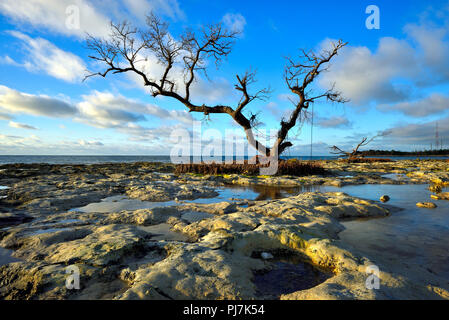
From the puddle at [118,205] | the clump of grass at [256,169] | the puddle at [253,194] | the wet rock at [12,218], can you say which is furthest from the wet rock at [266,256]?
the clump of grass at [256,169]

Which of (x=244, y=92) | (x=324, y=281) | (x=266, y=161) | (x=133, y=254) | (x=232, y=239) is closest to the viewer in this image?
(x=324, y=281)

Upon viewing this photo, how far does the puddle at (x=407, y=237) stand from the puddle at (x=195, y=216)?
222 cm

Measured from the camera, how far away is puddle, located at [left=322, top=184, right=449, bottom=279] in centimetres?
228

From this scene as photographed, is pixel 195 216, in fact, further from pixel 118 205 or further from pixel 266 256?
pixel 118 205

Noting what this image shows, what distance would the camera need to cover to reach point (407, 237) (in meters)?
2.88

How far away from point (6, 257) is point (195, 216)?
97.6 inches

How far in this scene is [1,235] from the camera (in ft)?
9.69

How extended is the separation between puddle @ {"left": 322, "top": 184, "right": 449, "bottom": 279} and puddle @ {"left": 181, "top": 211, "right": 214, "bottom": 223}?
222 centimetres

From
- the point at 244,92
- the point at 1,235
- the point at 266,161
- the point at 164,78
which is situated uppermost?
the point at 164,78

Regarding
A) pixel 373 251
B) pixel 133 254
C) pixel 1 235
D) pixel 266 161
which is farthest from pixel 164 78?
pixel 373 251

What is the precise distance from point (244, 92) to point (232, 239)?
34.2 ft
